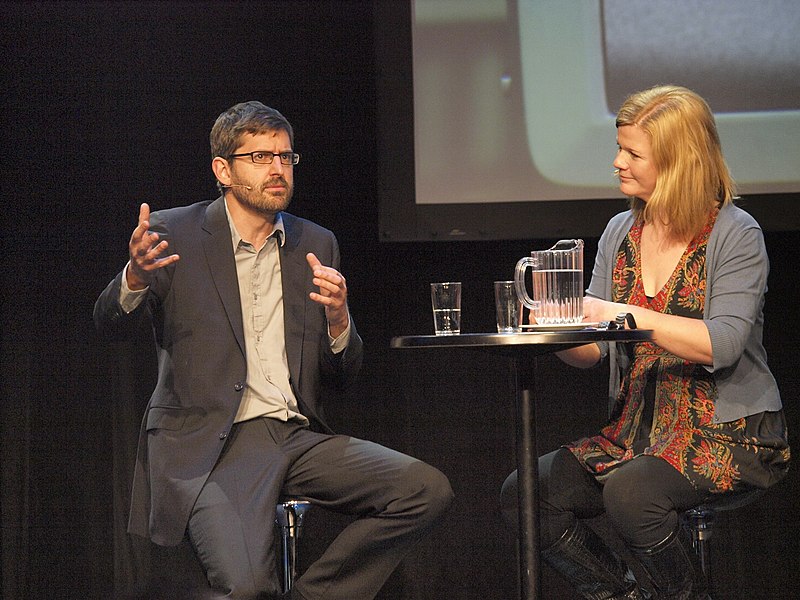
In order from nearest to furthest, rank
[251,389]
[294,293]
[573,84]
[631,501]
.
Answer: [631,501] < [251,389] < [294,293] < [573,84]

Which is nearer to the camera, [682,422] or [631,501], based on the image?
[631,501]

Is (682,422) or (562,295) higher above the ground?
(562,295)

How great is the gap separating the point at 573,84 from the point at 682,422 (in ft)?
4.94

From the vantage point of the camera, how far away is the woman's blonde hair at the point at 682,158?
7.88 feet

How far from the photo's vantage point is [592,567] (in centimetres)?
233

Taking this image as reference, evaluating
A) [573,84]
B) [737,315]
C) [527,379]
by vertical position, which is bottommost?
[527,379]

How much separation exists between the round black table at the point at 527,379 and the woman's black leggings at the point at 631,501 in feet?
0.53

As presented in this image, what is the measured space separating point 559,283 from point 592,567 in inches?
27.3

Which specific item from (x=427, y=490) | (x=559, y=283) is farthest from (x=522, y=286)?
(x=427, y=490)

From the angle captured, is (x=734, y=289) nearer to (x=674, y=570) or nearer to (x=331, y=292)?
(x=674, y=570)

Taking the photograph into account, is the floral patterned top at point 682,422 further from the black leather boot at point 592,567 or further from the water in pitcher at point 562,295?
the water in pitcher at point 562,295

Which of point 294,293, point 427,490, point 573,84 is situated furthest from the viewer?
point 573,84

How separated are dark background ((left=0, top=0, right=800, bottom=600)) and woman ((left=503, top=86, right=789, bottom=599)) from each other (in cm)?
101

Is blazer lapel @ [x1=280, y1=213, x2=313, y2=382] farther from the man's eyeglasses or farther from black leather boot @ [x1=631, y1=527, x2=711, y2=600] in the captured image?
black leather boot @ [x1=631, y1=527, x2=711, y2=600]
